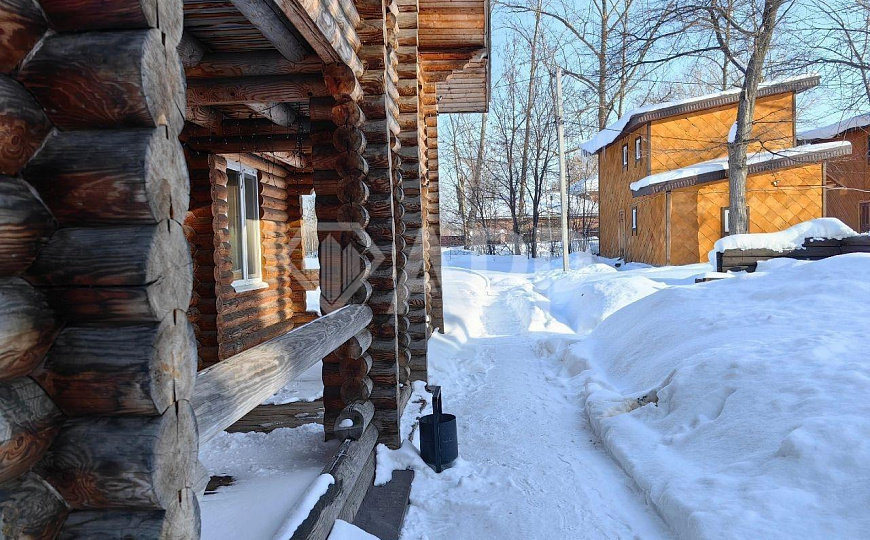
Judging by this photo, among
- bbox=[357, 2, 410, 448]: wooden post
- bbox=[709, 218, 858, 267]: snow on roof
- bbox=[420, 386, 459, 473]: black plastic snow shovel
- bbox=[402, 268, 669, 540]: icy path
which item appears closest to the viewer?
bbox=[402, 268, 669, 540]: icy path

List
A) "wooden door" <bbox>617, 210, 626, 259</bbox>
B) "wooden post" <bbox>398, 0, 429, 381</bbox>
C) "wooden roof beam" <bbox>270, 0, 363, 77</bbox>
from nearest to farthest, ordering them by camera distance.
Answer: "wooden roof beam" <bbox>270, 0, 363, 77</bbox> < "wooden post" <bbox>398, 0, 429, 381</bbox> < "wooden door" <bbox>617, 210, 626, 259</bbox>

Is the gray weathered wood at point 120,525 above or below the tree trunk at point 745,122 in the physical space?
below

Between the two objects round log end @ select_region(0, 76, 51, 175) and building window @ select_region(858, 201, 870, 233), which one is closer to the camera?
round log end @ select_region(0, 76, 51, 175)

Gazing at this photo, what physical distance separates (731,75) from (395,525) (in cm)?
3477

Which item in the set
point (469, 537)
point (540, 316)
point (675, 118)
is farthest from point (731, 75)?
point (469, 537)

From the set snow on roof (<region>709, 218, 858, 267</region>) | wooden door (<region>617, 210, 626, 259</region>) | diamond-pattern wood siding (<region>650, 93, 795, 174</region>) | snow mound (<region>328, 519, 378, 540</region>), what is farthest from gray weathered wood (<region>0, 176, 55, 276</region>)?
wooden door (<region>617, 210, 626, 259</region>)

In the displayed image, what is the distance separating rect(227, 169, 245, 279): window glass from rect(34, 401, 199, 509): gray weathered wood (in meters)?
7.21

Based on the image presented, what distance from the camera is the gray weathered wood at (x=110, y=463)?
4.65ft

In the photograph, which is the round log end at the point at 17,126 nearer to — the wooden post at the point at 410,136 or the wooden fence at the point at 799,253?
the wooden post at the point at 410,136

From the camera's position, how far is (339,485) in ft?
10.7

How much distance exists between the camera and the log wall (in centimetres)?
139

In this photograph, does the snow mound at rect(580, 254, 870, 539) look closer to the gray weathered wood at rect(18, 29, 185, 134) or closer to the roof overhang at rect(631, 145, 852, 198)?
the gray weathered wood at rect(18, 29, 185, 134)

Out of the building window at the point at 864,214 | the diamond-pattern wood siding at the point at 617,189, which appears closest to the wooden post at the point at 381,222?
the diamond-pattern wood siding at the point at 617,189

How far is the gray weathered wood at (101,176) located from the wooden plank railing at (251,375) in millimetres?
645
